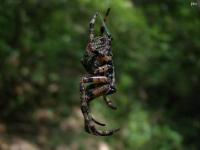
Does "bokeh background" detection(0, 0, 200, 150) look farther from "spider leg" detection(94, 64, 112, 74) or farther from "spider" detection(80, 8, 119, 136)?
"spider leg" detection(94, 64, 112, 74)

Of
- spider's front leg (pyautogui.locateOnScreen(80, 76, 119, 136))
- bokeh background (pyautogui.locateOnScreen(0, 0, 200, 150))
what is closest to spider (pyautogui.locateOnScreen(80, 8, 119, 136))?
spider's front leg (pyautogui.locateOnScreen(80, 76, 119, 136))

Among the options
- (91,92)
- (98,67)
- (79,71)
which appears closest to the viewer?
(98,67)

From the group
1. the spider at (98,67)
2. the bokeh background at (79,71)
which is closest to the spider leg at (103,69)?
the spider at (98,67)

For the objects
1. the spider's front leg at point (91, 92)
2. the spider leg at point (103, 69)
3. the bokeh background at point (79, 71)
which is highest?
the bokeh background at point (79, 71)

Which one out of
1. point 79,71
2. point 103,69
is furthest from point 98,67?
point 79,71

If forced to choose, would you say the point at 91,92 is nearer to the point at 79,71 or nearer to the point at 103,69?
the point at 103,69

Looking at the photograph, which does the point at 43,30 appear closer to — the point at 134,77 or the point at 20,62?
the point at 20,62

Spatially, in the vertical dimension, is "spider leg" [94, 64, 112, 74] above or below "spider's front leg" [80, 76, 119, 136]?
above

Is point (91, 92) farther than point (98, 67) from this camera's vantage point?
Yes

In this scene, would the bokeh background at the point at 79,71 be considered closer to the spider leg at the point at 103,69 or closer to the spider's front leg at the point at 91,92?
the spider's front leg at the point at 91,92
